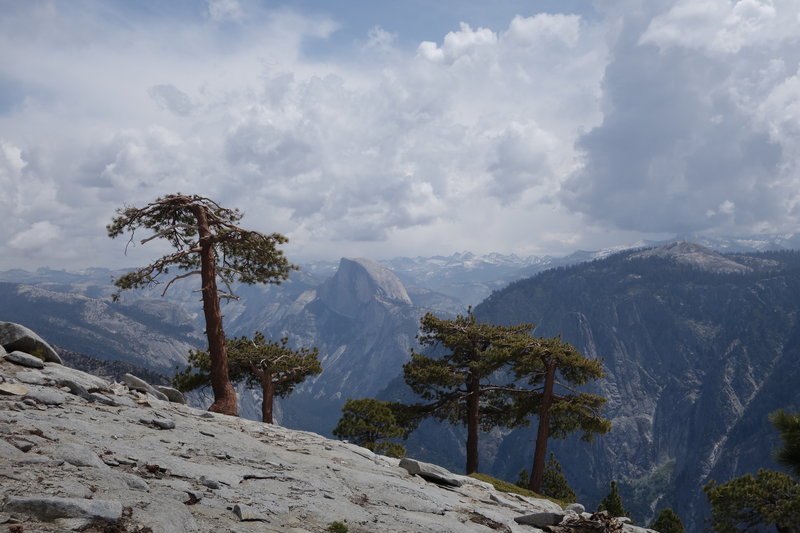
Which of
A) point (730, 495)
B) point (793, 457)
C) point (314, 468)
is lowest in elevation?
point (730, 495)

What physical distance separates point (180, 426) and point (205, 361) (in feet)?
70.6

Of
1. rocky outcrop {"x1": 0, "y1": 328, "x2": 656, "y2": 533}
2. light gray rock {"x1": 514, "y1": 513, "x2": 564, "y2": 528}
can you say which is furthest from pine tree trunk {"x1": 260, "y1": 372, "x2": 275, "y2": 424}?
light gray rock {"x1": 514, "y1": 513, "x2": 564, "y2": 528}

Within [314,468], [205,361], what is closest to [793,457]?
[314,468]

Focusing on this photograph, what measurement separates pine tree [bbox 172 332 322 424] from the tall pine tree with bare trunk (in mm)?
6985

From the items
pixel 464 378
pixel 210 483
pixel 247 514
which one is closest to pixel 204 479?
pixel 210 483

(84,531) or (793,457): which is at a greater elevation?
(793,457)

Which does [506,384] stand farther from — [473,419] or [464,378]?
[473,419]

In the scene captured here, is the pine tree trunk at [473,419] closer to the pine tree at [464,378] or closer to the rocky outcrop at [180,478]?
the pine tree at [464,378]

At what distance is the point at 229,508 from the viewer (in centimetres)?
1073

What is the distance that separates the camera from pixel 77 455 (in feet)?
36.3

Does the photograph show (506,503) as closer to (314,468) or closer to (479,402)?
(314,468)

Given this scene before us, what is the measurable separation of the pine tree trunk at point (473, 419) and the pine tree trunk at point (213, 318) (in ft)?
66.1

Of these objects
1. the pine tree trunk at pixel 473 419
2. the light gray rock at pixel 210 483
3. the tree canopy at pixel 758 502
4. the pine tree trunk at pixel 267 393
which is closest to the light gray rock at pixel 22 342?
the light gray rock at pixel 210 483

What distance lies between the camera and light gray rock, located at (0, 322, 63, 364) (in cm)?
2091
